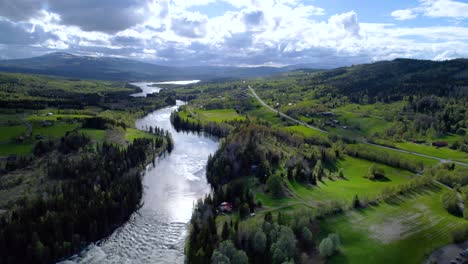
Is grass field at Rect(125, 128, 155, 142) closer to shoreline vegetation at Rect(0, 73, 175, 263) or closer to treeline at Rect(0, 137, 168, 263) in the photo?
shoreline vegetation at Rect(0, 73, 175, 263)

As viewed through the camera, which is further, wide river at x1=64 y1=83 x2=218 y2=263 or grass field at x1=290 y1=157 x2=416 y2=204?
grass field at x1=290 y1=157 x2=416 y2=204

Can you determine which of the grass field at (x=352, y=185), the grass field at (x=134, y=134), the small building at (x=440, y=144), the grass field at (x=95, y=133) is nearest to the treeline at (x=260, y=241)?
the grass field at (x=352, y=185)

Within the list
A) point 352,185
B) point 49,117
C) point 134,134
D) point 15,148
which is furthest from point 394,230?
point 49,117

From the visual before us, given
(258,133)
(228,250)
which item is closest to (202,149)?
(258,133)

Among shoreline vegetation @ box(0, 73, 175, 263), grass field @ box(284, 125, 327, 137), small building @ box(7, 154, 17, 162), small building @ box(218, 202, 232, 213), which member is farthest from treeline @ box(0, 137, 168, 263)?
grass field @ box(284, 125, 327, 137)

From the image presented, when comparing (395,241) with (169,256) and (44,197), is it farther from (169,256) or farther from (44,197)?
(44,197)

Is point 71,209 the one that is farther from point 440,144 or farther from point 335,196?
point 440,144

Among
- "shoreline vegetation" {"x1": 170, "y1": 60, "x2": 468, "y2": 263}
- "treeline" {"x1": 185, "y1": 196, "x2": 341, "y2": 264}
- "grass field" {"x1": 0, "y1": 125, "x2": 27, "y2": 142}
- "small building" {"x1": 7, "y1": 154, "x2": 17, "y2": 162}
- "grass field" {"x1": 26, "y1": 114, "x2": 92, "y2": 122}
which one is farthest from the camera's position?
"grass field" {"x1": 26, "y1": 114, "x2": 92, "y2": 122}
